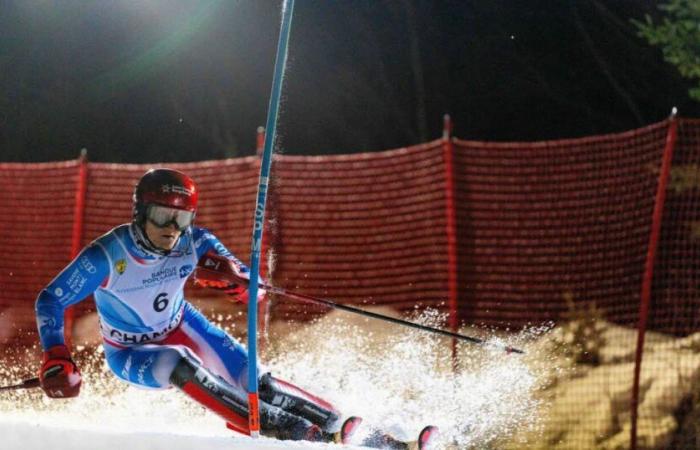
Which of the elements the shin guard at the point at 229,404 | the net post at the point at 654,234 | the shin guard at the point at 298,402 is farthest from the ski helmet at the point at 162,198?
the net post at the point at 654,234

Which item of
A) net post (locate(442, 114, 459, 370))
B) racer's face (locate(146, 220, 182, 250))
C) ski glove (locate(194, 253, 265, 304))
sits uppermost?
net post (locate(442, 114, 459, 370))

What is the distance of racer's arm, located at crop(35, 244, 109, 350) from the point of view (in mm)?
4539

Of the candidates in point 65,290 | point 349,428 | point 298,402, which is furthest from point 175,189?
point 349,428

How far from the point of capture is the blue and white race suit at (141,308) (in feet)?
15.3

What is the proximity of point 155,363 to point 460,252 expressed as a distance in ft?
10.9

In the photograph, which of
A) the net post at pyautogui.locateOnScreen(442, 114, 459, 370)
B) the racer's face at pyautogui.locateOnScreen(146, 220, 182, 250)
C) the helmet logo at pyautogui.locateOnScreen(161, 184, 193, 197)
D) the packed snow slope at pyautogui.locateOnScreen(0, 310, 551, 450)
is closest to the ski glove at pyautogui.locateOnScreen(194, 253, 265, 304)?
the racer's face at pyautogui.locateOnScreen(146, 220, 182, 250)

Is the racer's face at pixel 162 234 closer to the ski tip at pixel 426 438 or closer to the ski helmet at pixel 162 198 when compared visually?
the ski helmet at pixel 162 198

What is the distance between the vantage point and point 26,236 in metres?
8.52

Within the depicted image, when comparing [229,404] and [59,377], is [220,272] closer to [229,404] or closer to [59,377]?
[229,404]

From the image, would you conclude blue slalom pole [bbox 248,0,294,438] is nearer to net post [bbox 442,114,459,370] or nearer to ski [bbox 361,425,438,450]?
ski [bbox 361,425,438,450]

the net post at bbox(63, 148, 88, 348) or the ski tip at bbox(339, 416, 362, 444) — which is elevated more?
the net post at bbox(63, 148, 88, 348)

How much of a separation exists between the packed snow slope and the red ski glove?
108 centimetres

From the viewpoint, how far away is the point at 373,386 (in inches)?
293

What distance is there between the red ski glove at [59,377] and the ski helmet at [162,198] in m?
0.77
